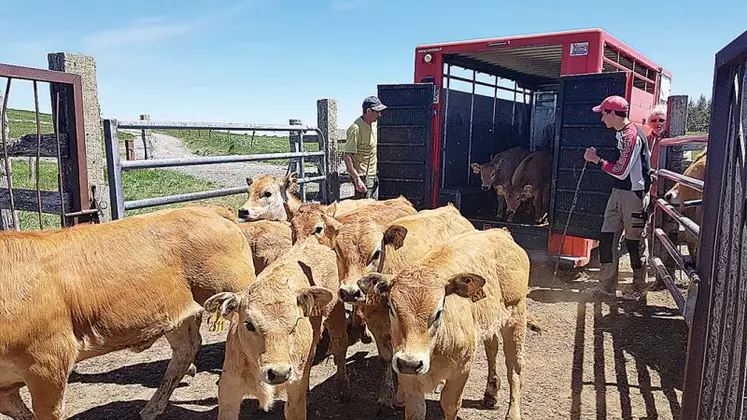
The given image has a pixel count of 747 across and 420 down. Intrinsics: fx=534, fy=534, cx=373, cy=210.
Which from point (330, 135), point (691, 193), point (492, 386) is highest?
point (330, 135)

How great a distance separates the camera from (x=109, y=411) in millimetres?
4367

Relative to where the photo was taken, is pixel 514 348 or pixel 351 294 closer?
pixel 351 294

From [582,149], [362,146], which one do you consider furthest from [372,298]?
[362,146]

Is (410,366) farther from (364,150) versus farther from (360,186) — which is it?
(364,150)

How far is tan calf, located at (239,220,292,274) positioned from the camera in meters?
5.84

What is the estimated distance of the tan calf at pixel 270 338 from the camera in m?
3.26

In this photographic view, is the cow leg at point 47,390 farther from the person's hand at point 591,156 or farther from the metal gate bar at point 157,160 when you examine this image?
the person's hand at point 591,156

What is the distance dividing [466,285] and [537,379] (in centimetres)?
203

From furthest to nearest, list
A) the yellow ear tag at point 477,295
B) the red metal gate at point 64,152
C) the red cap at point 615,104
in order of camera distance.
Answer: the red cap at point 615,104, the red metal gate at point 64,152, the yellow ear tag at point 477,295

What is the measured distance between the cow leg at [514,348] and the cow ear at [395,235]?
1.11 meters

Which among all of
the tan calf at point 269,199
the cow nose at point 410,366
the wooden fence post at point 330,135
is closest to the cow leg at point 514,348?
the cow nose at point 410,366

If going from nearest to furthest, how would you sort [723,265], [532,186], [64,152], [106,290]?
[723,265], [106,290], [64,152], [532,186]

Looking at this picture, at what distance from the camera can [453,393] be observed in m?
3.68

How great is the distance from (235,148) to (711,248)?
109 feet
